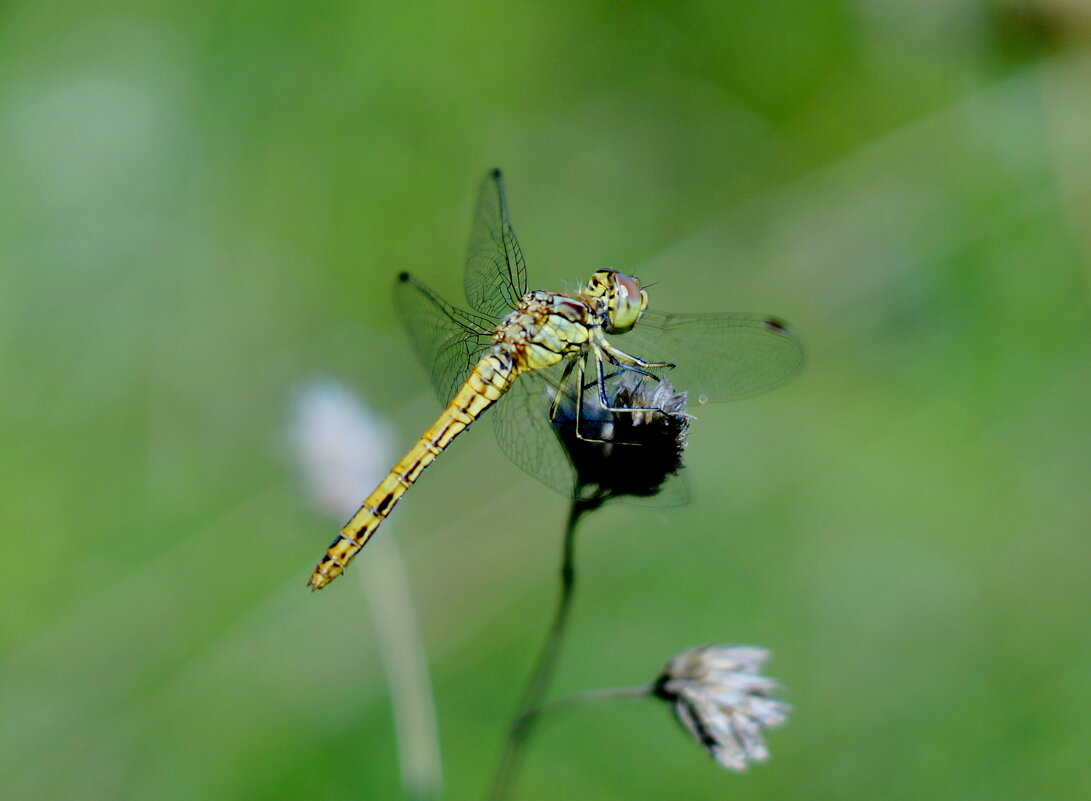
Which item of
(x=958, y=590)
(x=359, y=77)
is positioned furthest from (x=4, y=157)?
(x=958, y=590)

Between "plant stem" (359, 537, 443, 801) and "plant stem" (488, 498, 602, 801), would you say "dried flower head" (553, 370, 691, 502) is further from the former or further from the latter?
"plant stem" (359, 537, 443, 801)

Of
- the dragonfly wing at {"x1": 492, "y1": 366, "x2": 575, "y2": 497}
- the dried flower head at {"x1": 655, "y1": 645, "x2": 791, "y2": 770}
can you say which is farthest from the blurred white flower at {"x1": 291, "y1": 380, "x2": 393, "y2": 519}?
the dried flower head at {"x1": 655, "y1": 645, "x2": 791, "y2": 770}

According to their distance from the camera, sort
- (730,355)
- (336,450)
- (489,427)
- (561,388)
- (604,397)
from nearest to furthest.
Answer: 1. (604,397)
2. (561,388)
3. (730,355)
4. (336,450)
5. (489,427)

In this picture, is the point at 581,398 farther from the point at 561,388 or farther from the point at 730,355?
the point at 730,355

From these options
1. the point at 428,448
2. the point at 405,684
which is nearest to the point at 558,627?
the point at 405,684

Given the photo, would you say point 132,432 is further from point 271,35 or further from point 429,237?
point 271,35

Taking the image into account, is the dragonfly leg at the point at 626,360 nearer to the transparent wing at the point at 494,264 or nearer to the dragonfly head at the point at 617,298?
the dragonfly head at the point at 617,298

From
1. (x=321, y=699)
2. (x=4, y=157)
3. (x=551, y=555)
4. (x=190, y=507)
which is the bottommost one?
(x=321, y=699)
